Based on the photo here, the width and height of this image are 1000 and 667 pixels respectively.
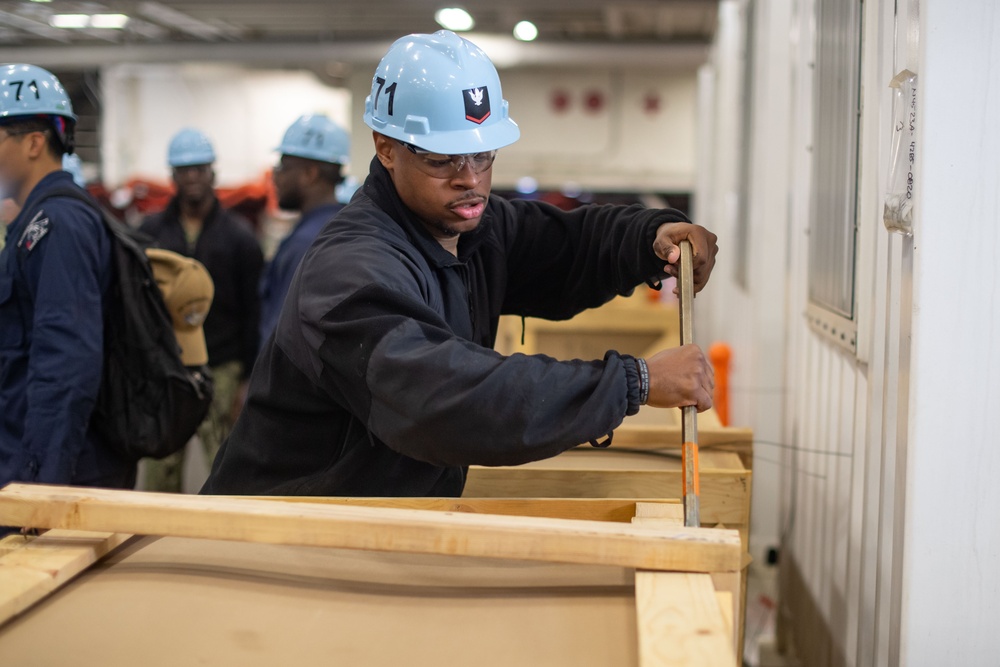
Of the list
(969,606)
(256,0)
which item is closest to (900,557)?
(969,606)

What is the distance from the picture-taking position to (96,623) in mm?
1850

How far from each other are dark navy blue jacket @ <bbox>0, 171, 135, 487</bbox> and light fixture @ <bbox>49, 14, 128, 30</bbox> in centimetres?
968

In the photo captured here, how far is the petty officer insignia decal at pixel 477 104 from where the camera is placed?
2.36 m

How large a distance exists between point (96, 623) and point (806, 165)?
3094mm

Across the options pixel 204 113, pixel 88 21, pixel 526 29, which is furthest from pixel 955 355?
pixel 204 113

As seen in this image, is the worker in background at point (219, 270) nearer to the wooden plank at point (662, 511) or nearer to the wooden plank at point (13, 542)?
the wooden plank at point (13, 542)

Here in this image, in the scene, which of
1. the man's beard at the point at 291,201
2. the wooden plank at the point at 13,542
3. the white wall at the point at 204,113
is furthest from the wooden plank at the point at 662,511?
the white wall at the point at 204,113

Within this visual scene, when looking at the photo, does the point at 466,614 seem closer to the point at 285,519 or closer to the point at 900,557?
the point at 285,519

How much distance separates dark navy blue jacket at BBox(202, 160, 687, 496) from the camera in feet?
6.37

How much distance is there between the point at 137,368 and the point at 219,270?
288 centimetres

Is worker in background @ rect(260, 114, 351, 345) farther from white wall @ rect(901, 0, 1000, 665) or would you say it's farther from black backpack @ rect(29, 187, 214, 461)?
white wall @ rect(901, 0, 1000, 665)

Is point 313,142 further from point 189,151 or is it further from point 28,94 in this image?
point 28,94

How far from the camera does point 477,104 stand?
2.38 m

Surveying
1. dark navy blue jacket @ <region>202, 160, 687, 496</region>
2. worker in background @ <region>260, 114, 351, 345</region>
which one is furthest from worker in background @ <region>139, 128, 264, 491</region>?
dark navy blue jacket @ <region>202, 160, 687, 496</region>
